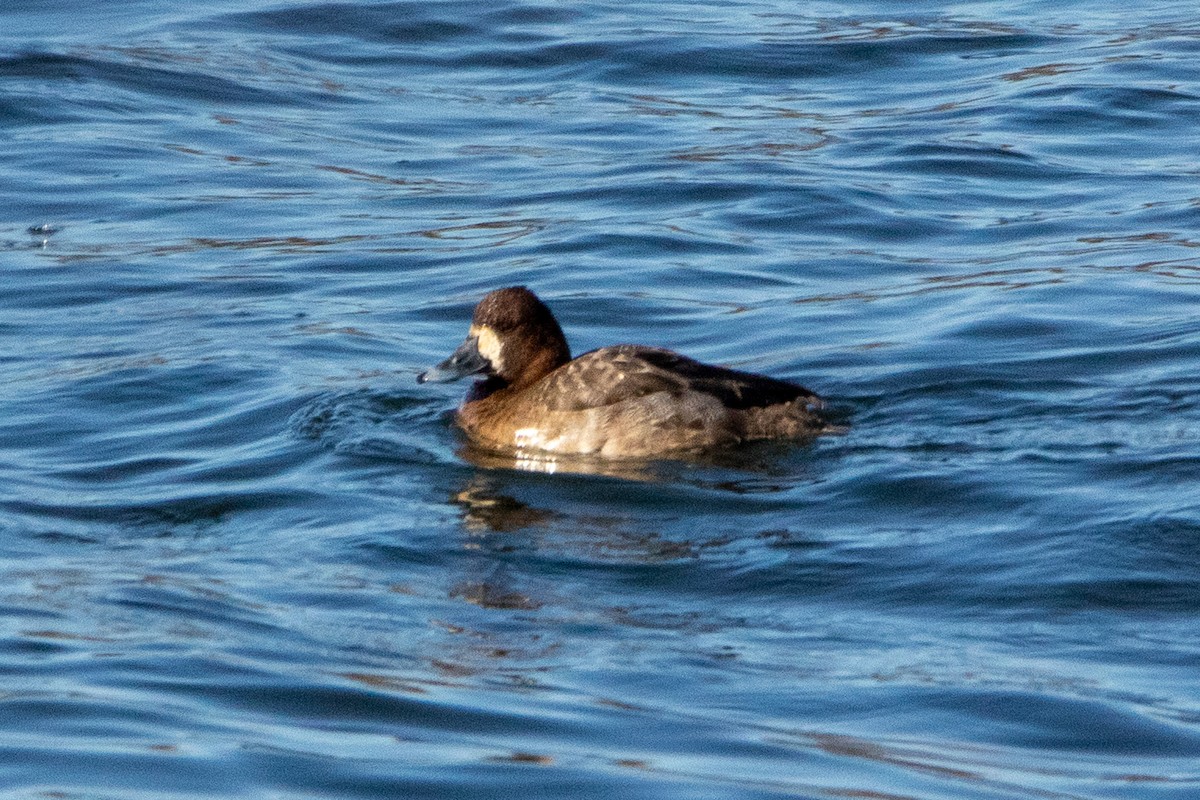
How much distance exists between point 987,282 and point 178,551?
19.5ft

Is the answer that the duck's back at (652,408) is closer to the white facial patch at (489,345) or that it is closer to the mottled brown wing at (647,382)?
the mottled brown wing at (647,382)

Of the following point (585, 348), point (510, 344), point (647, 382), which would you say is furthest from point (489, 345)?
point (585, 348)

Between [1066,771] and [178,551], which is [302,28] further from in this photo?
[1066,771]

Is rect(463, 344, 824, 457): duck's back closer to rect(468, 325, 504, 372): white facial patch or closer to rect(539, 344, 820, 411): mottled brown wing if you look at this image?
rect(539, 344, 820, 411): mottled brown wing

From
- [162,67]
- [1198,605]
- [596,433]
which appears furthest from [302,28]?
[1198,605]

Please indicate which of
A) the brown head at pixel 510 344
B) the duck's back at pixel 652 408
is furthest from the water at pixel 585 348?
the brown head at pixel 510 344

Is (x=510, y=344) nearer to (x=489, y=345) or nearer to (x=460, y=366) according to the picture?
(x=489, y=345)

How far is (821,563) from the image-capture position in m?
7.48

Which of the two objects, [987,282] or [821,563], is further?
[987,282]

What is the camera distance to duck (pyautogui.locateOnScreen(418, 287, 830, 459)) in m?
9.02

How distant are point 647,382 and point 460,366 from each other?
1.19 m

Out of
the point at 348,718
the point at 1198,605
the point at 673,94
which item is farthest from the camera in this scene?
the point at 673,94

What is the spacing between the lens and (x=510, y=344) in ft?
32.4

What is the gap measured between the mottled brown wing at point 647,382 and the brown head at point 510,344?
0.52 meters
